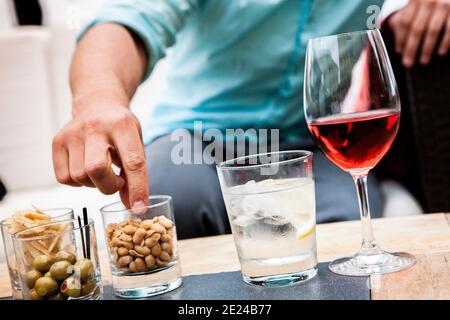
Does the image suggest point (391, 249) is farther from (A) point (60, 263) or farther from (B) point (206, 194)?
(B) point (206, 194)

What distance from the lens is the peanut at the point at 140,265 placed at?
0.82 meters

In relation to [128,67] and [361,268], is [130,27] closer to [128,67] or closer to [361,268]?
[128,67]

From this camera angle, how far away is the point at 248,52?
1.51 m

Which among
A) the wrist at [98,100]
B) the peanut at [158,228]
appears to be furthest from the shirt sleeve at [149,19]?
the peanut at [158,228]

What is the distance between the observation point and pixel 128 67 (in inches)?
50.4

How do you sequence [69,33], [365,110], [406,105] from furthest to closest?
Answer: [69,33], [406,105], [365,110]

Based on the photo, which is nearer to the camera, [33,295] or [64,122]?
[33,295]

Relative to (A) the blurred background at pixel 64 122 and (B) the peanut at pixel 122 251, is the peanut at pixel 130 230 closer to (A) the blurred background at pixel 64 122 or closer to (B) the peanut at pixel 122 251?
(B) the peanut at pixel 122 251

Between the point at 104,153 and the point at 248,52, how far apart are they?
0.70 metres

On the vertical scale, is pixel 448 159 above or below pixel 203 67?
below

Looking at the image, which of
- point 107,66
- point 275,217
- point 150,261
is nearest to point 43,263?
point 150,261
